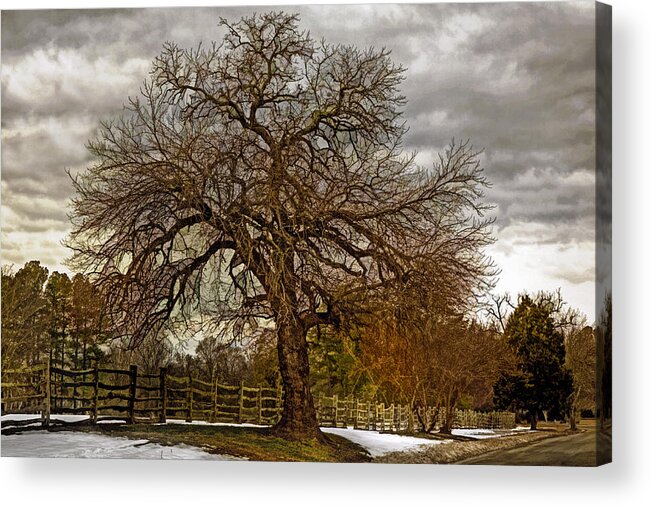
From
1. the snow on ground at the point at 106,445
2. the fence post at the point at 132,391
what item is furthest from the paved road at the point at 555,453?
the fence post at the point at 132,391

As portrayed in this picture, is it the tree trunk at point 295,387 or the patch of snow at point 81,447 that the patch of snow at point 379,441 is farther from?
the patch of snow at point 81,447

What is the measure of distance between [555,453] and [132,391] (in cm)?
389

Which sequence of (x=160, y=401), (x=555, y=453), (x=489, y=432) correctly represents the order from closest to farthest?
(x=555, y=453) → (x=489, y=432) → (x=160, y=401)

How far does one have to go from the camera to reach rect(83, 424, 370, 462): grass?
12.6 meters

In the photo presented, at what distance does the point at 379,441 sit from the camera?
1259 centimetres

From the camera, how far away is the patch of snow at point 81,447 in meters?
12.8

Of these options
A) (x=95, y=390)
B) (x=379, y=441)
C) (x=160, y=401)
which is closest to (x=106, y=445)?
(x=95, y=390)

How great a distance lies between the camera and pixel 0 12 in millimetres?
13102

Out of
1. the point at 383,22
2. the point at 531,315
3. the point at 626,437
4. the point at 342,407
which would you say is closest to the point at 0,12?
the point at 383,22

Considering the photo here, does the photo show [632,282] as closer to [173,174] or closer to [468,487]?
[468,487]

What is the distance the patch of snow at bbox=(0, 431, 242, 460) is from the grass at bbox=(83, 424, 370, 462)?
64mm

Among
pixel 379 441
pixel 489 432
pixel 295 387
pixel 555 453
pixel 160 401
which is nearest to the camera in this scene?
pixel 555 453

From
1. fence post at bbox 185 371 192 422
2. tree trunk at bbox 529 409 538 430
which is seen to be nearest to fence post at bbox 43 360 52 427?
fence post at bbox 185 371 192 422

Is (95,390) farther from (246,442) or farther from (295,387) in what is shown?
(295,387)
